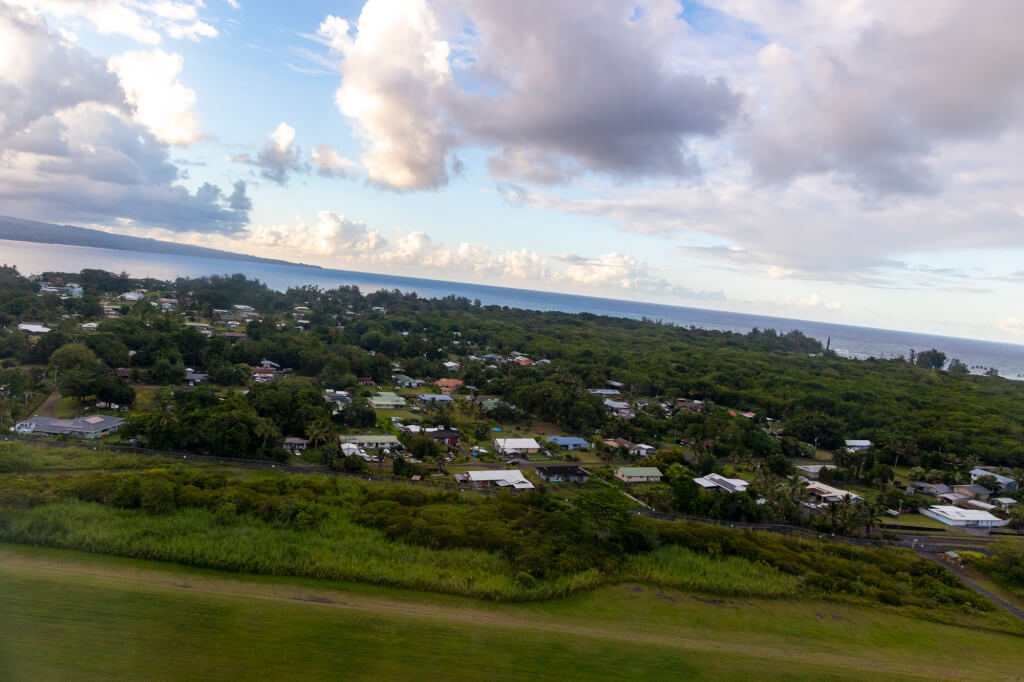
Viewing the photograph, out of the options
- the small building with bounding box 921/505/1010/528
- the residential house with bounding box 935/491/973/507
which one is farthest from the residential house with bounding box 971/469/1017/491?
the small building with bounding box 921/505/1010/528

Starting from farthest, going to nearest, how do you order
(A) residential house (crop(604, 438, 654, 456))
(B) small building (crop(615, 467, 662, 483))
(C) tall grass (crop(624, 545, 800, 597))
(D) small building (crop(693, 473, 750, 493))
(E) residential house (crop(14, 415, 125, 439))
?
(A) residential house (crop(604, 438, 654, 456)) < (B) small building (crop(615, 467, 662, 483)) < (D) small building (crop(693, 473, 750, 493)) < (E) residential house (crop(14, 415, 125, 439)) < (C) tall grass (crop(624, 545, 800, 597))

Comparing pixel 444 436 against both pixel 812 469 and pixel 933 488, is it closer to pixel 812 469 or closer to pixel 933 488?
pixel 812 469

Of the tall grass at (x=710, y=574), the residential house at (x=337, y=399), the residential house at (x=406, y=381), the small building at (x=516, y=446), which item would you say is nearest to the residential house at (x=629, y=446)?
the small building at (x=516, y=446)

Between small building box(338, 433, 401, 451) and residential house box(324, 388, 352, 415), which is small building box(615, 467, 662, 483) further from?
residential house box(324, 388, 352, 415)

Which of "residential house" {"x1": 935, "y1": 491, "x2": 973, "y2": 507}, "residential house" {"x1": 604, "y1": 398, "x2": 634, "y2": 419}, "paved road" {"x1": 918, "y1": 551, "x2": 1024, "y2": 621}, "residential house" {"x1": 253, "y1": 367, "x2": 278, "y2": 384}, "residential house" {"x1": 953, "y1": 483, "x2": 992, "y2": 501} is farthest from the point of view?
"residential house" {"x1": 253, "y1": 367, "x2": 278, "y2": 384}

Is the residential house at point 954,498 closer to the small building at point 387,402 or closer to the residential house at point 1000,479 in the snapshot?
the residential house at point 1000,479

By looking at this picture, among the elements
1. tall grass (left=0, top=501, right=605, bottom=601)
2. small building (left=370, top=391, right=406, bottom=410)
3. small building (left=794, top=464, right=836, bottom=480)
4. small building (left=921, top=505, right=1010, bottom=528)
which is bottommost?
tall grass (left=0, top=501, right=605, bottom=601)

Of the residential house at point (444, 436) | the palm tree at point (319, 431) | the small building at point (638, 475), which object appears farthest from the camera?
the residential house at point (444, 436)

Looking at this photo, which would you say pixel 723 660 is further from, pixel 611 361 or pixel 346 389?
pixel 611 361
